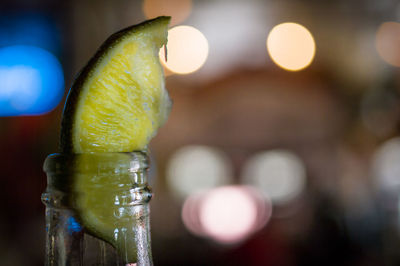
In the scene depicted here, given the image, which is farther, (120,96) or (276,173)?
(276,173)

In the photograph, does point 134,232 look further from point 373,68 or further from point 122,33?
point 373,68

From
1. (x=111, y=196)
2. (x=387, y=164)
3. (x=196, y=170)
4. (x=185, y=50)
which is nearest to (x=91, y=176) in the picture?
(x=111, y=196)

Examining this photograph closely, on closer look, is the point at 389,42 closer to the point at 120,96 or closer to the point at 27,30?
the point at 27,30

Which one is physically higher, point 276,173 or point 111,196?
point 111,196

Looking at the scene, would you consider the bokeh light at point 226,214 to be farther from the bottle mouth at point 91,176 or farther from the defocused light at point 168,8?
the bottle mouth at point 91,176

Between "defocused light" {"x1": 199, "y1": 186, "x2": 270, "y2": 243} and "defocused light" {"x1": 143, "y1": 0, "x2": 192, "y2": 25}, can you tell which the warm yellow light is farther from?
"defocused light" {"x1": 199, "y1": 186, "x2": 270, "y2": 243}

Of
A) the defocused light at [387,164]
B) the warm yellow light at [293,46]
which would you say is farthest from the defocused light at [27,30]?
the defocused light at [387,164]
